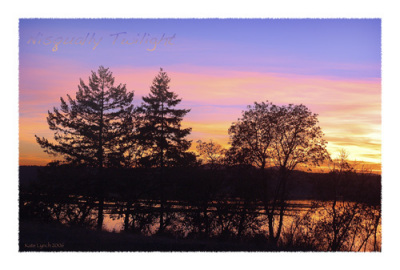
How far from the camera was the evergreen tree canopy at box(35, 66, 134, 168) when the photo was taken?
74.0ft

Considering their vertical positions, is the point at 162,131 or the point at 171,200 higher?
the point at 162,131

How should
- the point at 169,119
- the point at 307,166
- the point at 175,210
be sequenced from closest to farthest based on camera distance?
the point at 175,210
the point at 307,166
the point at 169,119

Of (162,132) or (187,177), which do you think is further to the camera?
(162,132)

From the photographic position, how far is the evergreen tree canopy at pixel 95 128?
74.0 ft

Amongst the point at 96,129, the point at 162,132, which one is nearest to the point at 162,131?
the point at 162,132

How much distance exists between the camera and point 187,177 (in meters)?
21.4

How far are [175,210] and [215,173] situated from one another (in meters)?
2.94

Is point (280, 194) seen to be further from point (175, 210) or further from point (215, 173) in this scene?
point (175, 210)

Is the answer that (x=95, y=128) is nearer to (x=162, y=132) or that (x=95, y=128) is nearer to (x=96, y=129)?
(x=96, y=129)

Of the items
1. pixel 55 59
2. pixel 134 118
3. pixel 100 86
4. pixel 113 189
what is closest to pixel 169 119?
pixel 134 118

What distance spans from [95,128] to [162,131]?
4.48 meters

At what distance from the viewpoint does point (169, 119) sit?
88.7 feet

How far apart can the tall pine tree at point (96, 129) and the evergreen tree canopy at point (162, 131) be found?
1.20 m

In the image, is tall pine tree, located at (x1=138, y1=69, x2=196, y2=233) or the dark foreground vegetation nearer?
the dark foreground vegetation
